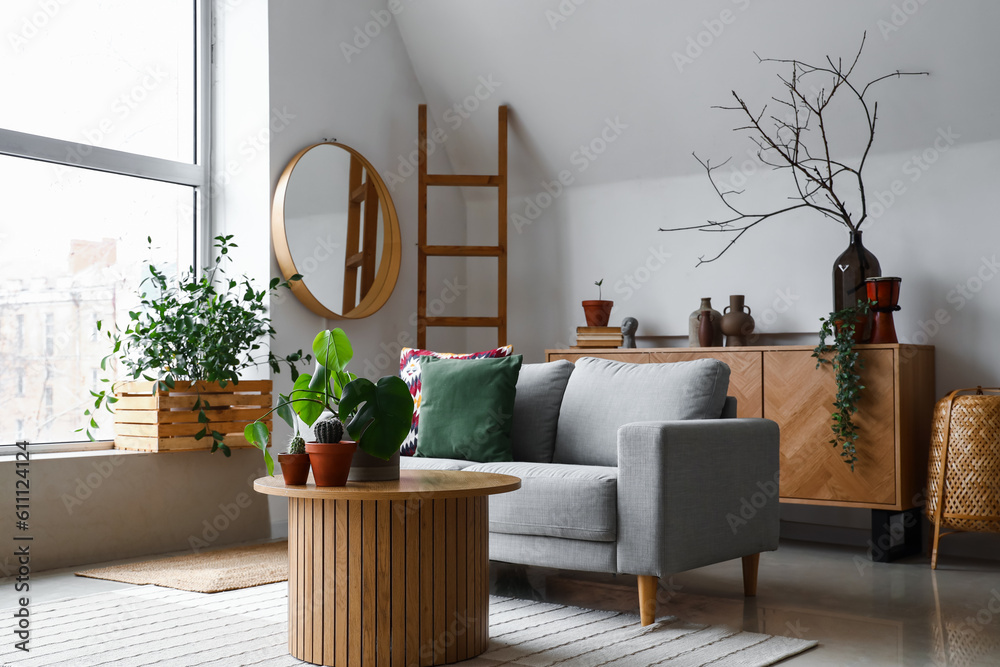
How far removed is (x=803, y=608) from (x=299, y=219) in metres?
2.92

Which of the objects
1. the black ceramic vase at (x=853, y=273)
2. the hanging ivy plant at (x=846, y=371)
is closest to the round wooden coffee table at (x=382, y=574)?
the hanging ivy plant at (x=846, y=371)

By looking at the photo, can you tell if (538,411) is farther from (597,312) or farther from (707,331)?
(597,312)

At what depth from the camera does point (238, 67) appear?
4.62 meters

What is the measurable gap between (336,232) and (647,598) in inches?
110

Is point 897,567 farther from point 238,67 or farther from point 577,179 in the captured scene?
point 238,67

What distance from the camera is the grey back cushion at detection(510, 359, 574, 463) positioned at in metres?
3.49

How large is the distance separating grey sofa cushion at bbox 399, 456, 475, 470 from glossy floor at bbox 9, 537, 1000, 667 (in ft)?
1.46

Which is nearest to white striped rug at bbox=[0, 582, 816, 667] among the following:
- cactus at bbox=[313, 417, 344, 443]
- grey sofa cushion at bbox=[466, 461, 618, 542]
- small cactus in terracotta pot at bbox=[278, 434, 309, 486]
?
grey sofa cushion at bbox=[466, 461, 618, 542]

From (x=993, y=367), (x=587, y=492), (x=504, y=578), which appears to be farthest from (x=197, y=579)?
(x=993, y=367)

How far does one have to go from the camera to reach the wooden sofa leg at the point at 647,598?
2684 millimetres

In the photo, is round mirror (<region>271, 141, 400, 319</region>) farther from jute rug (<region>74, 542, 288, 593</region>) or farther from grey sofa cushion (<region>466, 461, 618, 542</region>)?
grey sofa cushion (<region>466, 461, 618, 542</region>)

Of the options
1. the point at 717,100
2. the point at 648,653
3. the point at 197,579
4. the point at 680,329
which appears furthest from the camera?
the point at 680,329

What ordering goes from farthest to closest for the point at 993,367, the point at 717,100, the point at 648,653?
1. the point at 717,100
2. the point at 993,367
3. the point at 648,653

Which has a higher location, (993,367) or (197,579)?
(993,367)
